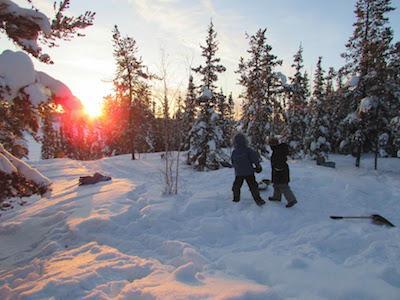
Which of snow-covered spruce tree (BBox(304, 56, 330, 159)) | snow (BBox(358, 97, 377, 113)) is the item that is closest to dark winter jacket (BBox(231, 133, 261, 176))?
snow (BBox(358, 97, 377, 113))

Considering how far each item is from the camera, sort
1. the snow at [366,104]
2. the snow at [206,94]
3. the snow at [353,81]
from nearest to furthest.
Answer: the snow at [206,94] < the snow at [366,104] < the snow at [353,81]

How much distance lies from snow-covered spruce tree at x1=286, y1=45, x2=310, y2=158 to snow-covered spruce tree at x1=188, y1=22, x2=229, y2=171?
892cm

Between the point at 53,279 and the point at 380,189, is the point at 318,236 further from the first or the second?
the point at 380,189

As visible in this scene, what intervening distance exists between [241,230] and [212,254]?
1482mm

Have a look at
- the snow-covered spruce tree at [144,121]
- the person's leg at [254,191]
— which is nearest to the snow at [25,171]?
the person's leg at [254,191]

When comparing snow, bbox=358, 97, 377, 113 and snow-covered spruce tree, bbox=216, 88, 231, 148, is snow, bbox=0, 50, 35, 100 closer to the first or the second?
snow-covered spruce tree, bbox=216, 88, 231, 148

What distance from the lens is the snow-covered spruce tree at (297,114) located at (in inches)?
1096

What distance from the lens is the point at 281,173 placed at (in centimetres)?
853

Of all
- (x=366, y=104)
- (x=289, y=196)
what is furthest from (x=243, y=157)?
(x=366, y=104)

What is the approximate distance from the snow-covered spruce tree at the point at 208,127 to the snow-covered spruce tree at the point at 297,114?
351 inches

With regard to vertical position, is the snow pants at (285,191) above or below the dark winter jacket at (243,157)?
below

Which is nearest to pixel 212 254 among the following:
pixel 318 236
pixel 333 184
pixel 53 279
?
pixel 318 236

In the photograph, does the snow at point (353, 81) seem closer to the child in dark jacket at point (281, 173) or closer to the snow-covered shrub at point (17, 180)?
the child in dark jacket at point (281, 173)

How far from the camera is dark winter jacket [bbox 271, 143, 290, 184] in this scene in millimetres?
8531
